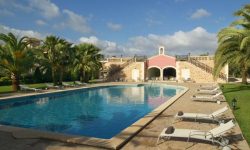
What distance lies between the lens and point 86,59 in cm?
3650

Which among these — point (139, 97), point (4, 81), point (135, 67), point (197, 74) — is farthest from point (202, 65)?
point (4, 81)

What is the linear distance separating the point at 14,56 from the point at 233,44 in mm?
18709

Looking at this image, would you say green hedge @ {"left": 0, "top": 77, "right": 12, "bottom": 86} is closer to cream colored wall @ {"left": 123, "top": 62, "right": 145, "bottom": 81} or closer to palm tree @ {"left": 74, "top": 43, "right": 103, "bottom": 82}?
palm tree @ {"left": 74, "top": 43, "right": 103, "bottom": 82}

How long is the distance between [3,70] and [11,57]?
1881mm

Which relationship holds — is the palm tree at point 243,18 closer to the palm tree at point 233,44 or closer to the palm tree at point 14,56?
the palm tree at point 233,44

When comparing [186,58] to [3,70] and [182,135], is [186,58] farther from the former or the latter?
[182,135]

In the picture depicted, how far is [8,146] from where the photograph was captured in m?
7.20

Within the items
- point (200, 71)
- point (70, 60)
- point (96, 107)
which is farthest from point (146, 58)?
point (96, 107)

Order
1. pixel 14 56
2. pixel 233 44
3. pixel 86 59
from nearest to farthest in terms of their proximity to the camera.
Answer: pixel 233 44, pixel 14 56, pixel 86 59

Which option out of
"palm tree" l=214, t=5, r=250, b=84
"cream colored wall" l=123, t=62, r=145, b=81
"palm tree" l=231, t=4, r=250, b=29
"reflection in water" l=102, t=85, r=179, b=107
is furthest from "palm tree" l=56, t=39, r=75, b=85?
"palm tree" l=231, t=4, r=250, b=29

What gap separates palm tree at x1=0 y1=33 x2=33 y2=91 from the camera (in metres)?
22.7

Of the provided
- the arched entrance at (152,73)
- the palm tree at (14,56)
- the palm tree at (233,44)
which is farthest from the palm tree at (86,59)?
the palm tree at (233,44)

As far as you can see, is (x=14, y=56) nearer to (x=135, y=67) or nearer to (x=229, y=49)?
(x=229, y=49)

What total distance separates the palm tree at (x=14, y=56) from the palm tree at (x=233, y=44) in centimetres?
1681
